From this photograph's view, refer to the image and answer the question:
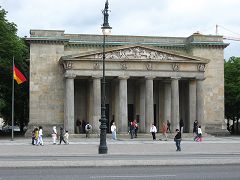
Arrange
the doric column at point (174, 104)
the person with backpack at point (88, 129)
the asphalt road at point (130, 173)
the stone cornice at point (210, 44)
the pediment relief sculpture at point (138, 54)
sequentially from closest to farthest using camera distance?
the asphalt road at point (130, 173)
the person with backpack at point (88, 129)
the pediment relief sculpture at point (138, 54)
the doric column at point (174, 104)
the stone cornice at point (210, 44)

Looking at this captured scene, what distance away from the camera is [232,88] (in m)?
81.4

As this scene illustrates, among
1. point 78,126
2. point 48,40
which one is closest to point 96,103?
point 78,126

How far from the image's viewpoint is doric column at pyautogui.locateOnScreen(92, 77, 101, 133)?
6259 centimetres

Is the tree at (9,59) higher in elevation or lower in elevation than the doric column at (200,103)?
higher

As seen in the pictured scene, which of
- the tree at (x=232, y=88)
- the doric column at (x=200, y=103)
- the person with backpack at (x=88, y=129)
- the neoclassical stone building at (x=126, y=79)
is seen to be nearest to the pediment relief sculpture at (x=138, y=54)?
the neoclassical stone building at (x=126, y=79)

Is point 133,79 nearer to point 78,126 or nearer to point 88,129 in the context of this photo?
point 78,126

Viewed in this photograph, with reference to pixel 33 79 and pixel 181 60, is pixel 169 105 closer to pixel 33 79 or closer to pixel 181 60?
pixel 181 60

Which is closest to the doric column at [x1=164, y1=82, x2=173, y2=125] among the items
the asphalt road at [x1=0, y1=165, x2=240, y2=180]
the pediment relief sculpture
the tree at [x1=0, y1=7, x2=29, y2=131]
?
the pediment relief sculpture

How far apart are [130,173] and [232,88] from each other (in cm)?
6424

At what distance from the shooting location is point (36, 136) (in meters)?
45.9

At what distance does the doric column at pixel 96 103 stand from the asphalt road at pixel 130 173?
40.2 metres

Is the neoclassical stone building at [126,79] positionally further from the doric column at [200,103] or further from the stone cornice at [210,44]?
the doric column at [200,103]

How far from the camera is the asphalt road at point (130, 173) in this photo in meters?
18.1

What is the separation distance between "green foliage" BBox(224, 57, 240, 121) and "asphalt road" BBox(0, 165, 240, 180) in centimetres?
5898
